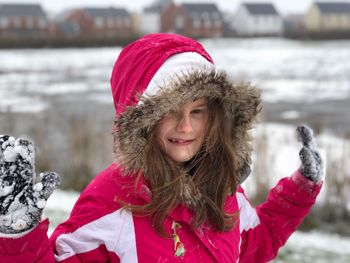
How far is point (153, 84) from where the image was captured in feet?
5.92

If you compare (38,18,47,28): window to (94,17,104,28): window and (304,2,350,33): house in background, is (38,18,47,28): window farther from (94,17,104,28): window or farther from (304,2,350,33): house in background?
(304,2,350,33): house in background

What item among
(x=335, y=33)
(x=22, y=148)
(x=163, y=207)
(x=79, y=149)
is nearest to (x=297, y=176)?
(x=163, y=207)

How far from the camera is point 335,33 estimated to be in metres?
40.5

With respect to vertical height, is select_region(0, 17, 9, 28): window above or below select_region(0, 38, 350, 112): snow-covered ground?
below

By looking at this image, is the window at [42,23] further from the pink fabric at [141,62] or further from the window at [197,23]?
the pink fabric at [141,62]

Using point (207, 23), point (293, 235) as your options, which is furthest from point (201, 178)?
point (207, 23)

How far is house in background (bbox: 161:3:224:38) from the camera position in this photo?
6041 centimetres

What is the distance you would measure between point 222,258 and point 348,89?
1298cm

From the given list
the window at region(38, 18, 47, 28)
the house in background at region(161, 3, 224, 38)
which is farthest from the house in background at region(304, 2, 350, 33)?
the window at region(38, 18, 47, 28)

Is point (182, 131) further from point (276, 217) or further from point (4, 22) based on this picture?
point (4, 22)

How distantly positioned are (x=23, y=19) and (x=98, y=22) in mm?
8725

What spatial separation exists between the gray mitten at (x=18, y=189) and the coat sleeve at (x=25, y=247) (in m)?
0.02

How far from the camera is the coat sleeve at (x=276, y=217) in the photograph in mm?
2207

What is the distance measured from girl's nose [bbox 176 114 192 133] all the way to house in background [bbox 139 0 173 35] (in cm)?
6216
